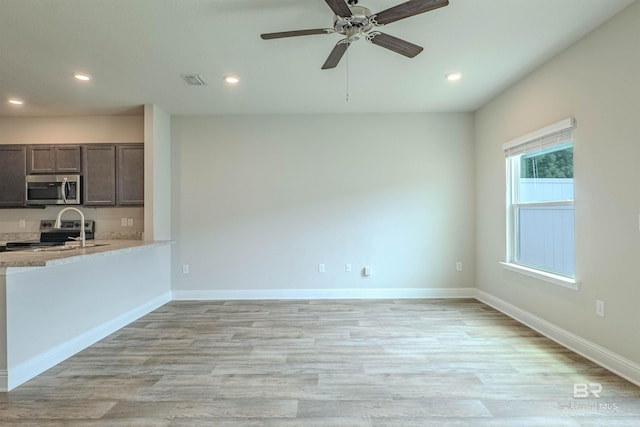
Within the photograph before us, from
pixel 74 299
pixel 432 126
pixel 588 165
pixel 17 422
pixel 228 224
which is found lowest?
pixel 17 422

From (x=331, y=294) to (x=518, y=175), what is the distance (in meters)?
2.93

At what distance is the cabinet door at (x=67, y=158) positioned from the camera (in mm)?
4551

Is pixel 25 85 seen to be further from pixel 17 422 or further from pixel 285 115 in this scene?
pixel 17 422

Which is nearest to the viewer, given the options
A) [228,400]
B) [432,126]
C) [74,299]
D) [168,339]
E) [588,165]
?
[228,400]

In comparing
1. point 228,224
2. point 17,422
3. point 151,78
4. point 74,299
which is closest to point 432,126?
point 228,224

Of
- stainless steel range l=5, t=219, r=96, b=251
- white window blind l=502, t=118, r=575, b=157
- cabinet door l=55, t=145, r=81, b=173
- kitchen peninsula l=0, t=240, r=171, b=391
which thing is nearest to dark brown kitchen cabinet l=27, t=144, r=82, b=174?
cabinet door l=55, t=145, r=81, b=173

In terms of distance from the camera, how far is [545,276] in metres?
3.24

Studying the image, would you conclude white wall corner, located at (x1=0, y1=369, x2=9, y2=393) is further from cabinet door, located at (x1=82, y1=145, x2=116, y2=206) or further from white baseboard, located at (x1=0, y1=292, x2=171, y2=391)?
cabinet door, located at (x1=82, y1=145, x2=116, y2=206)

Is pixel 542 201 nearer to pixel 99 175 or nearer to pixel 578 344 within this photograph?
pixel 578 344

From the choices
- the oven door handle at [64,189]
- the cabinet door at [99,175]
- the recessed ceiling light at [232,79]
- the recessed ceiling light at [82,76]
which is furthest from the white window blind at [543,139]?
the oven door handle at [64,189]

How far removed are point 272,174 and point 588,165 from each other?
12.0 ft

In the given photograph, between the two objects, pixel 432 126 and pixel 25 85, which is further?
pixel 432 126

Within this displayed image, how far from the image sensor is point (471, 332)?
11.1ft

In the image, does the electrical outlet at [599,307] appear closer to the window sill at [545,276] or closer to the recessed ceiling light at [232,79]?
the window sill at [545,276]
